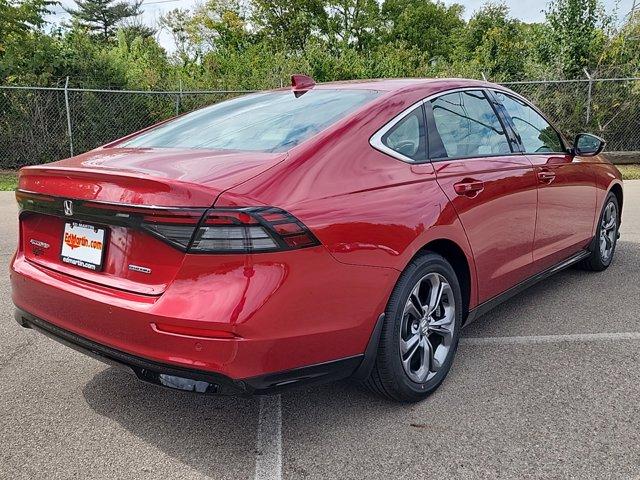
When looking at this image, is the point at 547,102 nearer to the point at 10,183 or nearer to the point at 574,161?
the point at 574,161

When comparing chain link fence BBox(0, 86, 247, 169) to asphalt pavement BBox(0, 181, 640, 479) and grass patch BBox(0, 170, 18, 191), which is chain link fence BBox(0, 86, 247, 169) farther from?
asphalt pavement BBox(0, 181, 640, 479)

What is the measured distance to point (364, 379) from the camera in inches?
101

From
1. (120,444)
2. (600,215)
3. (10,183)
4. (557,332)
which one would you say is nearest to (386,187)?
(120,444)

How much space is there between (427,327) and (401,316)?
1.12ft

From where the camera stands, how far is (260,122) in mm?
2928

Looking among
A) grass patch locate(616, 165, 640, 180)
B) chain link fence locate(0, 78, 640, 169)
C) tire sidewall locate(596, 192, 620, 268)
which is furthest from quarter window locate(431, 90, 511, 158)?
chain link fence locate(0, 78, 640, 169)

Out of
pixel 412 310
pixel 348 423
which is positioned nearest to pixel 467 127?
pixel 412 310

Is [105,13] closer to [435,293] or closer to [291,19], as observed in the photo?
[291,19]

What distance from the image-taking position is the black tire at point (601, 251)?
4.85 metres

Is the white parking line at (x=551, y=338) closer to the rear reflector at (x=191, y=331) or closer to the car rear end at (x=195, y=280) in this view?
the car rear end at (x=195, y=280)

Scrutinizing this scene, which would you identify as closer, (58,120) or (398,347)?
(398,347)

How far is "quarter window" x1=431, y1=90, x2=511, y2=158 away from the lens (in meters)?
3.08

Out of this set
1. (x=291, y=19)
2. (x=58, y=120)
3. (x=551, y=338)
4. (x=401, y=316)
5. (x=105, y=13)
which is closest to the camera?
(x=401, y=316)

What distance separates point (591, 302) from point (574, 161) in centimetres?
105
